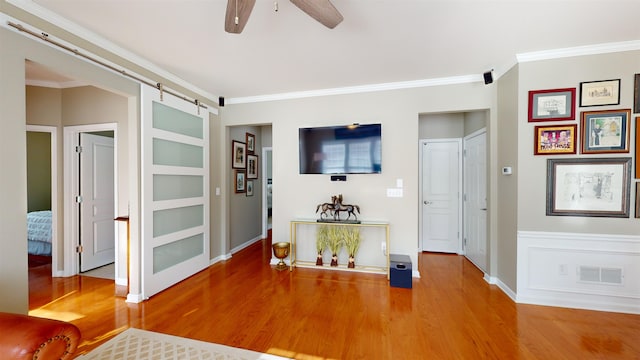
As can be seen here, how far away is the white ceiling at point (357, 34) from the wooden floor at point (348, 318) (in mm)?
2633

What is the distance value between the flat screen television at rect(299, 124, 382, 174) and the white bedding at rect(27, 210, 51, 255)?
3.94 metres

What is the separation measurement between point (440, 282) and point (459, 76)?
2.66 m

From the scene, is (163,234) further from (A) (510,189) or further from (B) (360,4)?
(A) (510,189)

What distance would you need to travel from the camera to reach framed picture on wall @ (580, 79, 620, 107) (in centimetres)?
240

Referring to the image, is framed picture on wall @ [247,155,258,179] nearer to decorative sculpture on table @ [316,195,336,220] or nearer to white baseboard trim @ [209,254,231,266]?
white baseboard trim @ [209,254,231,266]

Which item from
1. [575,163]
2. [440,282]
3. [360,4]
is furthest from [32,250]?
[575,163]

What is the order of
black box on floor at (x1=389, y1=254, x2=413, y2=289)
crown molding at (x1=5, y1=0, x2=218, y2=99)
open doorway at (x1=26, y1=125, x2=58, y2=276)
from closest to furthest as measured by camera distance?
crown molding at (x1=5, y1=0, x2=218, y2=99), black box on floor at (x1=389, y1=254, x2=413, y2=289), open doorway at (x1=26, y1=125, x2=58, y2=276)

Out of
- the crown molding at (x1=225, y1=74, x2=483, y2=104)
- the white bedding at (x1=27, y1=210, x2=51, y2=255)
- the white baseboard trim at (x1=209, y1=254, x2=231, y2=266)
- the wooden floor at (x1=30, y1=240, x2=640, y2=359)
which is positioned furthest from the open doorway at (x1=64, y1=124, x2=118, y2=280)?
the crown molding at (x1=225, y1=74, x2=483, y2=104)

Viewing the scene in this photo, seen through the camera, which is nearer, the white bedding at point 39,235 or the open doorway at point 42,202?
the open doorway at point 42,202

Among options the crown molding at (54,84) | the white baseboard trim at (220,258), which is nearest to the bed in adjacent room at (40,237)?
the crown molding at (54,84)

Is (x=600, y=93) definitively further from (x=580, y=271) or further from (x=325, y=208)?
(x=325, y=208)

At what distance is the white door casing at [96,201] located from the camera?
3377mm

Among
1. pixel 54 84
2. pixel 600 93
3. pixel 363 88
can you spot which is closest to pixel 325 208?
pixel 363 88

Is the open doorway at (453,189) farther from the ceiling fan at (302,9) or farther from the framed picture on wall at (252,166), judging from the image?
the framed picture on wall at (252,166)
